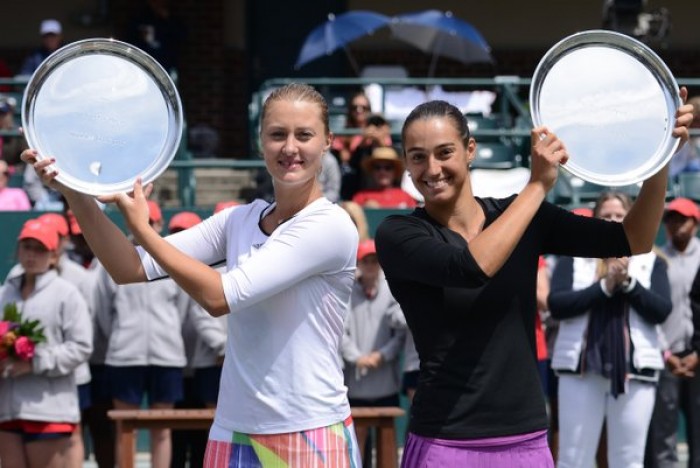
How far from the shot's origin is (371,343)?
26.9ft

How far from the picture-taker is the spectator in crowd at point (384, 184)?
10.3 metres

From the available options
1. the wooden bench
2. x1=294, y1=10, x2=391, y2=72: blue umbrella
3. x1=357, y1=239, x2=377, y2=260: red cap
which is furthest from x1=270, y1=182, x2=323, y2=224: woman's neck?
x1=294, y1=10, x2=391, y2=72: blue umbrella

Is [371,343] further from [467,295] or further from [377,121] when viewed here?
[467,295]

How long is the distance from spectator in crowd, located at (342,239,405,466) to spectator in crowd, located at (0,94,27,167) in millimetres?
4271

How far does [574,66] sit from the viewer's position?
12.5ft

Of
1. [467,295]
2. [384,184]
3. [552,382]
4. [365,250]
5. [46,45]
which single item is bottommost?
[552,382]

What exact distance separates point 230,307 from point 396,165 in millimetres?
7050

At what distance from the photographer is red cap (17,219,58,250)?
7.58 m

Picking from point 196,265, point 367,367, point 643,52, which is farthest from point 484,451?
point 367,367

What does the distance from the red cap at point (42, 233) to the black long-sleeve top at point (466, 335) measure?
13.6 ft

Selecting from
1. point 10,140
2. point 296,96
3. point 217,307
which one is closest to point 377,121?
point 10,140

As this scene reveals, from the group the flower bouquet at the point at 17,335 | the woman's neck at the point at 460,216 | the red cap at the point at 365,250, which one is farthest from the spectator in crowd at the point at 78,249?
the woman's neck at the point at 460,216

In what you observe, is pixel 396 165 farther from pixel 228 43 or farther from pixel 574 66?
pixel 574 66

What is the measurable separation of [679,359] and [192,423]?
109 inches
